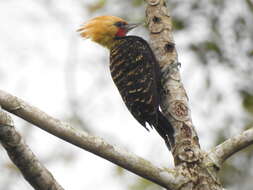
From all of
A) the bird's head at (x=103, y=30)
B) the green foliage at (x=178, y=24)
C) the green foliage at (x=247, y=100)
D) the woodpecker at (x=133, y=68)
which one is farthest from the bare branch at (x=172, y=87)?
the green foliage at (x=247, y=100)

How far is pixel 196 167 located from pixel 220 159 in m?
0.18

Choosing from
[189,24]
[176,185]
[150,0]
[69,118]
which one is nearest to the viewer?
[176,185]

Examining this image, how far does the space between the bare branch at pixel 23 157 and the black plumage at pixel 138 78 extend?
158 cm

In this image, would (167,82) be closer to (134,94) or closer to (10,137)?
(134,94)

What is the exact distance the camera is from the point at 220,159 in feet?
10.3

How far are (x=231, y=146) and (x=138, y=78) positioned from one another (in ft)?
6.23

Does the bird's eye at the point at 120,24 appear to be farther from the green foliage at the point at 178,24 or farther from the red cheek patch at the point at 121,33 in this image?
the green foliage at the point at 178,24

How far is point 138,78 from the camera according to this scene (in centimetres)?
482

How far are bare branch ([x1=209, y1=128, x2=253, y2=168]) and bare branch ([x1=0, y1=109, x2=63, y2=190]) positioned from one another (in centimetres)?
105

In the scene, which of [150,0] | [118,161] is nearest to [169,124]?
[118,161]

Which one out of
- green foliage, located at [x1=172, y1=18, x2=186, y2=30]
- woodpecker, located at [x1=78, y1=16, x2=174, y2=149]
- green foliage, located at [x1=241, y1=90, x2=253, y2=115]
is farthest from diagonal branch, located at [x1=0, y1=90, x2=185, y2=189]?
green foliage, located at [x1=172, y1=18, x2=186, y2=30]

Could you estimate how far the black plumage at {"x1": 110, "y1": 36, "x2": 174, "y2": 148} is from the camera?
172 inches

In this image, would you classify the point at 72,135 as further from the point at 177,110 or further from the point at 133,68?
the point at 133,68

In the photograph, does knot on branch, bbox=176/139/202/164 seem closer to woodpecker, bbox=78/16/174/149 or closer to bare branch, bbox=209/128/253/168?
bare branch, bbox=209/128/253/168
